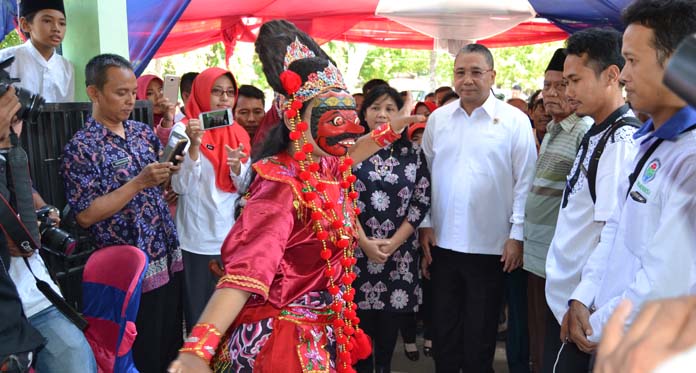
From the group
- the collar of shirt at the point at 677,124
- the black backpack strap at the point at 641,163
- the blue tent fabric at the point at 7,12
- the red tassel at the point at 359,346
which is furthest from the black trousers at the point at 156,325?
the collar of shirt at the point at 677,124

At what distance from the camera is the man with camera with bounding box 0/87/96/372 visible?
1946mm

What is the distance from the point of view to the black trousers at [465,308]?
3383mm

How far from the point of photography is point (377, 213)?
11.3 feet

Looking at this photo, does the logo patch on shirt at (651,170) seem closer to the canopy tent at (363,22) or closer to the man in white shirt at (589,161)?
the man in white shirt at (589,161)

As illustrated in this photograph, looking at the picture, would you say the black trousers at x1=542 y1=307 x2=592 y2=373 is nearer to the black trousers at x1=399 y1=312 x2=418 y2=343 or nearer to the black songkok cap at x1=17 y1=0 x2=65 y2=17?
the black trousers at x1=399 y1=312 x2=418 y2=343

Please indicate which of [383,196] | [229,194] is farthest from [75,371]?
[383,196]

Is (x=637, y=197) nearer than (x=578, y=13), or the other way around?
(x=637, y=197)

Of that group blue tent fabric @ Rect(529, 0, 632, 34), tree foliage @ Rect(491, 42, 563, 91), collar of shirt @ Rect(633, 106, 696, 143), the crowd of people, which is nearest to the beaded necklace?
the crowd of people

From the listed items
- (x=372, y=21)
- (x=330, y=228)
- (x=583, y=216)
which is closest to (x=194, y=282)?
(x=330, y=228)

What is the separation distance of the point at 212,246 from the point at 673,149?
249cm

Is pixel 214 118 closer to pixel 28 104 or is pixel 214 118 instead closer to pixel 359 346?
pixel 28 104

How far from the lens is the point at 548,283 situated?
8.59ft

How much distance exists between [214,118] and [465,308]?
66.8 inches

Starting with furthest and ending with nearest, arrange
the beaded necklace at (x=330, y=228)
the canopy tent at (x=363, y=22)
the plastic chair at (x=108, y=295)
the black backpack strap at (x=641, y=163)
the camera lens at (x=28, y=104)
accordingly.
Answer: the canopy tent at (x=363, y=22) → the plastic chair at (x=108, y=295) → the camera lens at (x=28, y=104) → the beaded necklace at (x=330, y=228) → the black backpack strap at (x=641, y=163)
